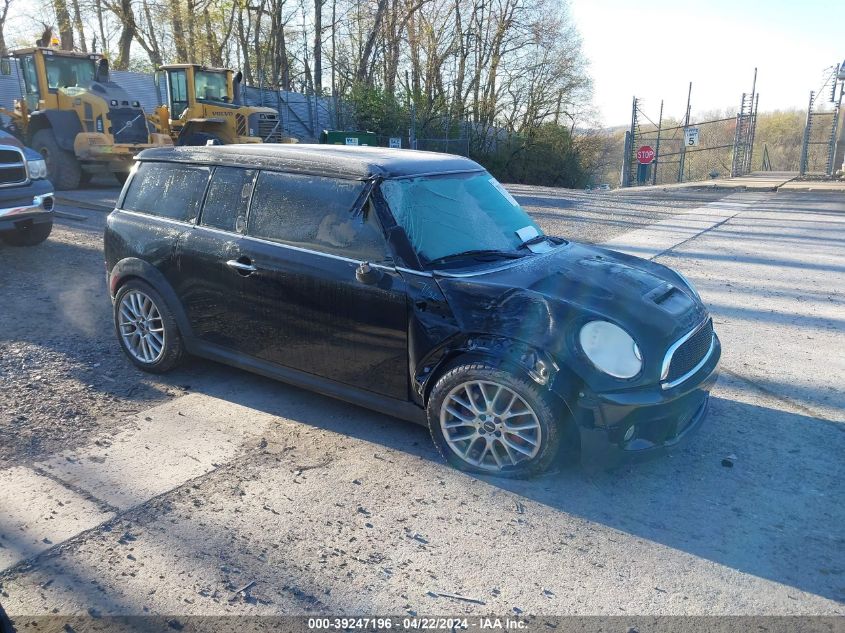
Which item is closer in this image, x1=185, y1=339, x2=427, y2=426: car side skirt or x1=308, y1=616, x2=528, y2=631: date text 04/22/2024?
x1=308, y1=616, x2=528, y2=631: date text 04/22/2024

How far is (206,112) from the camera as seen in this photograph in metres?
17.6

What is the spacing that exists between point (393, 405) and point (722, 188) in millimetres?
19786

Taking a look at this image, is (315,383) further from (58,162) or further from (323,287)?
(58,162)

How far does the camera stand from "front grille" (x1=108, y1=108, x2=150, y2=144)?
53.8 feet

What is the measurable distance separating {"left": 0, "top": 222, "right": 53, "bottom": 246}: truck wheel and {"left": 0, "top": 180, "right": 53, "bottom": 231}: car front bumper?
0.44m

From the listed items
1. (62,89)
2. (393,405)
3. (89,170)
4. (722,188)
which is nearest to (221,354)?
(393,405)

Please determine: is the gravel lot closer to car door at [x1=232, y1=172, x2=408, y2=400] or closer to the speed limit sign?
car door at [x1=232, y1=172, x2=408, y2=400]

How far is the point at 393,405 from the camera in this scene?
3988mm

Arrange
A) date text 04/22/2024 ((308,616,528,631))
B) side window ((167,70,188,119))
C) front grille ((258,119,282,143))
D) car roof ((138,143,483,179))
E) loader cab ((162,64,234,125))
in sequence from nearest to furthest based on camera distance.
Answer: date text 04/22/2024 ((308,616,528,631)) → car roof ((138,143,483,179)) → loader cab ((162,64,234,125)) → side window ((167,70,188,119)) → front grille ((258,119,282,143))

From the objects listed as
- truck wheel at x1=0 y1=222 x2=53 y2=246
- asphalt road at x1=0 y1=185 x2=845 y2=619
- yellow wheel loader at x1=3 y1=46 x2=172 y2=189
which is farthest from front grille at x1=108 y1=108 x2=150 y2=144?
asphalt road at x1=0 y1=185 x2=845 y2=619

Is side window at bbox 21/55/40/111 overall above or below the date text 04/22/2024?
above

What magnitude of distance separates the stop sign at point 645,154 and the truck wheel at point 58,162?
2211 centimetres

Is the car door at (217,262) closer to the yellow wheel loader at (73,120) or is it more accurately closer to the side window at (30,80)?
the yellow wheel loader at (73,120)

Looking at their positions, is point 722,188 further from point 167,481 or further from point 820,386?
point 167,481
